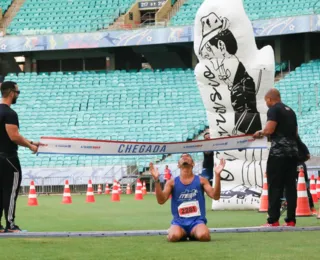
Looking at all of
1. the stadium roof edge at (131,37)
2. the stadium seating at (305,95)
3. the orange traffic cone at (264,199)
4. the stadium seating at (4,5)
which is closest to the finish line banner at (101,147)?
the orange traffic cone at (264,199)

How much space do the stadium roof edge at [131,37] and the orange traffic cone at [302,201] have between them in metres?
24.3

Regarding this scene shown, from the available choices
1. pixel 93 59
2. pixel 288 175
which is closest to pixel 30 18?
pixel 93 59

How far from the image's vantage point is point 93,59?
49.6 metres

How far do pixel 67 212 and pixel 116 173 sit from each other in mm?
16550

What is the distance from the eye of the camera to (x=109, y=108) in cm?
4356

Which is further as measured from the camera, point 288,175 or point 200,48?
point 200,48

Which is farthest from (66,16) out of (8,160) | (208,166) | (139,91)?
(8,160)

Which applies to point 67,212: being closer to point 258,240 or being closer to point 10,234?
point 10,234

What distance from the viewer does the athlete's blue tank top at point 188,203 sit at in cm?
1217

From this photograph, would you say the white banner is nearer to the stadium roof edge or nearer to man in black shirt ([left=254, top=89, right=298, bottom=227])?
man in black shirt ([left=254, top=89, right=298, bottom=227])

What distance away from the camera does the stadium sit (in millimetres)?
20781

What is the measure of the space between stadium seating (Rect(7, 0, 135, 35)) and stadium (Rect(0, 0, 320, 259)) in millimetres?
61

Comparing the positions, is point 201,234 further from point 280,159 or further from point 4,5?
point 4,5

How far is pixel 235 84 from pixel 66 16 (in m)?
27.9
